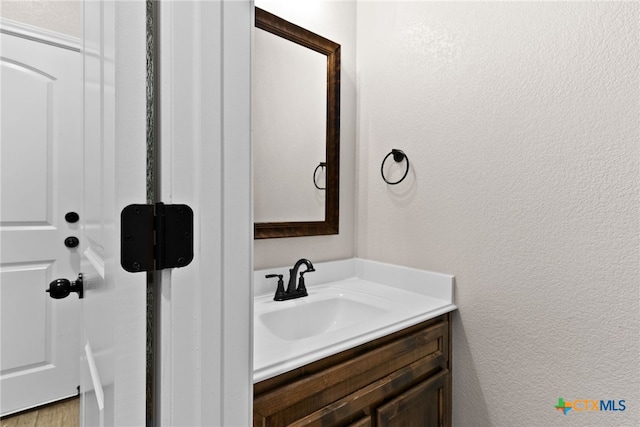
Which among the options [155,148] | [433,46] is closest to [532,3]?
[433,46]

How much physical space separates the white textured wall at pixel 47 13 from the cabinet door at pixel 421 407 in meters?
2.38

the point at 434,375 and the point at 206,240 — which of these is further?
the point at 434,375

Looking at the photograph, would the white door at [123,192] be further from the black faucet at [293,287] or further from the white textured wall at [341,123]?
the white textured wall at [341,123]

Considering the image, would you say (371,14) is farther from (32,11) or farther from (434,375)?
(32,11)

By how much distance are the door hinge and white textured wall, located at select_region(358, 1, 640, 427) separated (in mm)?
1093

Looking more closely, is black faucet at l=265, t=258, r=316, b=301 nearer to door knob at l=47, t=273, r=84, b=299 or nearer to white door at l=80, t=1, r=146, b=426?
door knob at l=47, t=273, r=84, b=299

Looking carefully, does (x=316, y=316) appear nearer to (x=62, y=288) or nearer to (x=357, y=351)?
(x=357, y=351)

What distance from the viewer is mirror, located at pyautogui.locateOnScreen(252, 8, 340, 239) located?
1.42 m

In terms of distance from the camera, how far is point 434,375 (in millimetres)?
1240

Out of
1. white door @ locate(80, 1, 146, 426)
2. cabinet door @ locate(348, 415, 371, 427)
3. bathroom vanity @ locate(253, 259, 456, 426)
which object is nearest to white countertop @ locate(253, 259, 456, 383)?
bathroom vanity @ locate(253, 259, 456, 426)

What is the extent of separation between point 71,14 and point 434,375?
8.22 ft

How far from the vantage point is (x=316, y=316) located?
1346mm

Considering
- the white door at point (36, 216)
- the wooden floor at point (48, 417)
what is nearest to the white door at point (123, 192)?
the white door at point (36, 216)

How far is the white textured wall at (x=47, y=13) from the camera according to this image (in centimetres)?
178
